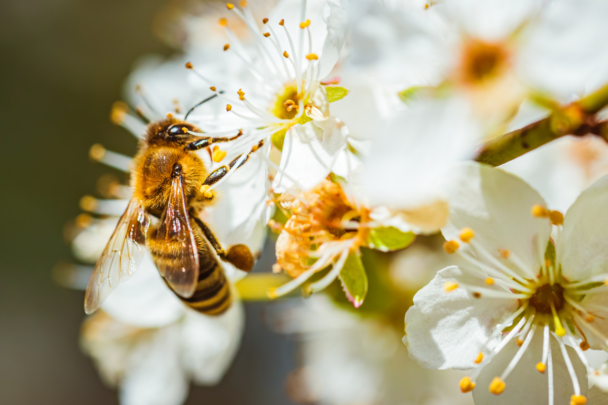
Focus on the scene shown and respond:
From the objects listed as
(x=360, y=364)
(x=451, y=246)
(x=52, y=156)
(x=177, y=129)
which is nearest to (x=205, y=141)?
(x=177, y=129)

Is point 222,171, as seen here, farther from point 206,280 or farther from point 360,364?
point 360,364

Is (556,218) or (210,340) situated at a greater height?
(556,218)

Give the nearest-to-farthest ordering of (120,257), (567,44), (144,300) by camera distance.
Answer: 1. (567,44)
2. (120,257)
3. (144,300)

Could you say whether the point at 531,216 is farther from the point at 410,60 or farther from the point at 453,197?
the point at 410,60

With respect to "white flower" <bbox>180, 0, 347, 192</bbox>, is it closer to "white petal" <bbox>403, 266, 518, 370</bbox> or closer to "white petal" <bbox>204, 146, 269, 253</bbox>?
"white petal" <bbox>204, 146, 269, 253</bbox>

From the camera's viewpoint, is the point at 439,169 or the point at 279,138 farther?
the point at 279,138

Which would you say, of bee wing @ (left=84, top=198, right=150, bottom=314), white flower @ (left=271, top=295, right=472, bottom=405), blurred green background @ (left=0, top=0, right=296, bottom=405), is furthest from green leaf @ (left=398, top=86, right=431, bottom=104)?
blurred green background @ (left=0, top=0, right=296, bottom=405)
